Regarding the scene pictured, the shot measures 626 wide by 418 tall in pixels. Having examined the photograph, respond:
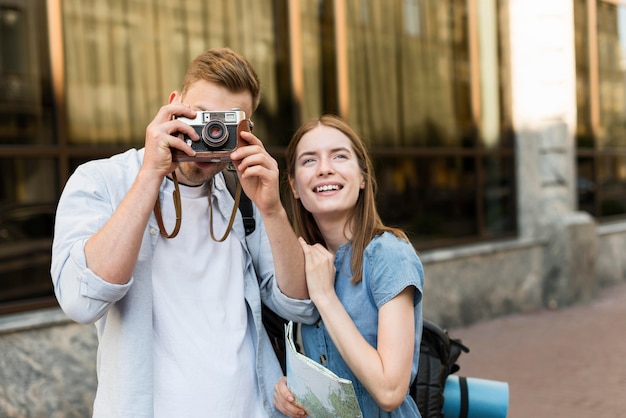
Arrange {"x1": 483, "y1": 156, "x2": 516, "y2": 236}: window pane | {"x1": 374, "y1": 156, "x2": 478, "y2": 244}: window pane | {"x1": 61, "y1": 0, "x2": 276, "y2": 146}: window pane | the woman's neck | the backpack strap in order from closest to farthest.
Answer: the backpack strap
the woman's neck
{"x1": 61, "y1": 0, "x2": 276, "y2": 146}: window pane
{"x1": 374, "y1": 156, "x2": 478, "y2": 244}: window pane
{"x1": 483, "y1": 156, "x2": 516, "y2": 236}: window pane

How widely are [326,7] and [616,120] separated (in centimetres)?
647

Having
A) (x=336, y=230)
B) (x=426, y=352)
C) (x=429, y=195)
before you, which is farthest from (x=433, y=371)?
(x=429, y=195)

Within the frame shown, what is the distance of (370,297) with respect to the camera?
6.48 ft

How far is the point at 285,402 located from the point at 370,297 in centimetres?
37

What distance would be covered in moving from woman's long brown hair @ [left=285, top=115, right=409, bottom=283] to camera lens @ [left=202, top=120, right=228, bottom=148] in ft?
1.49

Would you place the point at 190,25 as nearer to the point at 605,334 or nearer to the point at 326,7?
the point at 326,7

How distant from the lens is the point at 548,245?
8.84m

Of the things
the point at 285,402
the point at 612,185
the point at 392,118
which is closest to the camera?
the point at 285,402

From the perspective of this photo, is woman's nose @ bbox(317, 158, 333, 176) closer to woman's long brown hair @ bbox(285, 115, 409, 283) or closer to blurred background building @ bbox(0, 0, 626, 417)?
woman's long brown hair @ bbox(285, 115, 409, 283)

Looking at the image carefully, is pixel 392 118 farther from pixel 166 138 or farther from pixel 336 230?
pixel 166 138

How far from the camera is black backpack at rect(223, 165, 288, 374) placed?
6.59ft

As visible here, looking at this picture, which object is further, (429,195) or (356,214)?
(429,195)

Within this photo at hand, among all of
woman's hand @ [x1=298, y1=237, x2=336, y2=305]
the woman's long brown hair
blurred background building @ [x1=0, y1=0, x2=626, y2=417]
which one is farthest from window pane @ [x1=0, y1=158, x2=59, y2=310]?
woman's hand @ [x1=298, y1=237, x2=336, y2=305]

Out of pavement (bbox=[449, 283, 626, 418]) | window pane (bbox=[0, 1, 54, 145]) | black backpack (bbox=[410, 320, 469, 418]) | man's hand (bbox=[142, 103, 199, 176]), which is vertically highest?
window pane (bbox=[0, 1, 54, 145])
